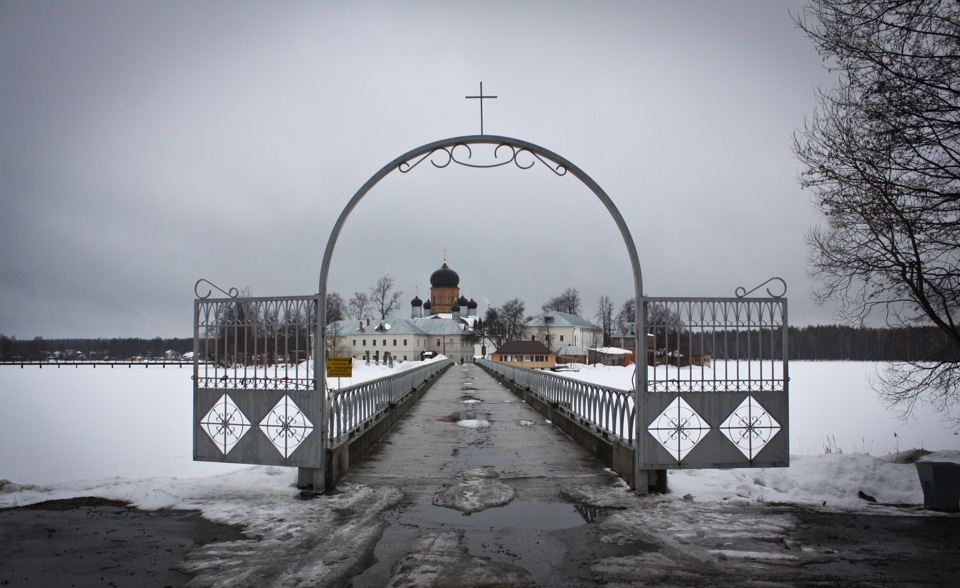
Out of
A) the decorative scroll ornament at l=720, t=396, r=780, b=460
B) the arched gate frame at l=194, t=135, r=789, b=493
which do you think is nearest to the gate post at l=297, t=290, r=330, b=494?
the arched gate frame at l=194, t=135, r=789, b=493

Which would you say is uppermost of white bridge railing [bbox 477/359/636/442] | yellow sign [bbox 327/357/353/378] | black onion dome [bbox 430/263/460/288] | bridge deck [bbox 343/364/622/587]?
black onion dome [bbox 430/263/460/288]

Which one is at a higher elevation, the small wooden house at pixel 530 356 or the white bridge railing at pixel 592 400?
the white bridge railing at pixel 592 400

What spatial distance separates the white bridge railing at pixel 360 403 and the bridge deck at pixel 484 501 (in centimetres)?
64

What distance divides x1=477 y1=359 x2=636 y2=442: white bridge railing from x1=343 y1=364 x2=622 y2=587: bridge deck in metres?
0.72

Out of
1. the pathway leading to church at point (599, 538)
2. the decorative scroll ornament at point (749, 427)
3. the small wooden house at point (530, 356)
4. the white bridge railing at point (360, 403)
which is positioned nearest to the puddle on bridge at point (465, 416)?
the white bridge railing at point (360, 403)

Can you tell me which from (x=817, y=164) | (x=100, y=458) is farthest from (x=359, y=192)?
(x=100, y=458)

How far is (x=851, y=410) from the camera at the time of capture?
2423 centimetres

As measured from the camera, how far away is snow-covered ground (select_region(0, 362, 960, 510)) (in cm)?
818

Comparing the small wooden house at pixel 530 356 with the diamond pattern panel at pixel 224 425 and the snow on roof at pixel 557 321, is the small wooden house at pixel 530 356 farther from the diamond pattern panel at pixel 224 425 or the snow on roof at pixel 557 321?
the diamond pattern panel at pixel 224 425

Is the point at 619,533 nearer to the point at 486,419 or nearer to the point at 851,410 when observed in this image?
the point at 486,419

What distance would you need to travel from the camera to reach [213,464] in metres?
12.8

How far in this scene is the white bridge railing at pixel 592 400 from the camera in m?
9.78

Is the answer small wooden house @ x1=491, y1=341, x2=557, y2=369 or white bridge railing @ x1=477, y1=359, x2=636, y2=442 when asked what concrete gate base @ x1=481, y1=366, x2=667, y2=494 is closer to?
white bridge railing @ x1=477, y1=359, x2=636, y2=442

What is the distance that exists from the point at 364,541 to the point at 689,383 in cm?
458
